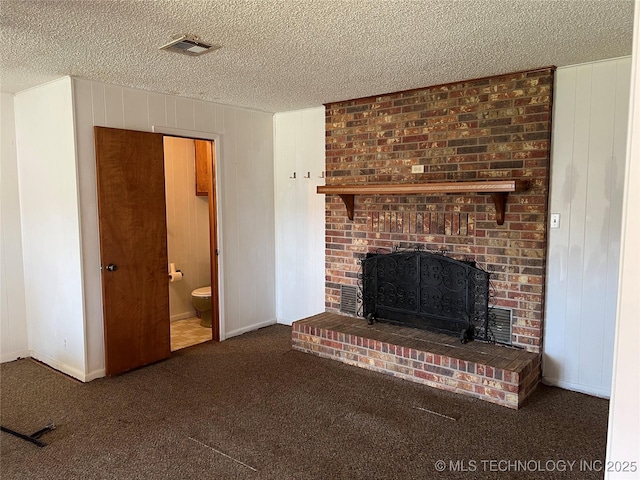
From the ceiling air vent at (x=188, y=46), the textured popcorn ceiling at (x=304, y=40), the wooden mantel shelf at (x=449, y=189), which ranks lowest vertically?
the wooden mantel shelf at (x=449, y=189)

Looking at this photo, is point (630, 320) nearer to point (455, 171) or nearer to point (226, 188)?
point (455, 171)

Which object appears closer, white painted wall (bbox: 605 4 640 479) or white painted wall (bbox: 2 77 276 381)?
white painted wall (bbox: 605 4 640 479)

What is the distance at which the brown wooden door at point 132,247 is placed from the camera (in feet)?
11.6

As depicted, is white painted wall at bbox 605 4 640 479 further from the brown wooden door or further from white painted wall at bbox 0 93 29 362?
white painted wall at bbox 0 93 29 362

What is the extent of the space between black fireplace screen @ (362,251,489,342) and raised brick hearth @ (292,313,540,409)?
0.35ft

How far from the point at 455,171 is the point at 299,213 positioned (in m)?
1.78

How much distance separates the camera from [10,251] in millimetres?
3965

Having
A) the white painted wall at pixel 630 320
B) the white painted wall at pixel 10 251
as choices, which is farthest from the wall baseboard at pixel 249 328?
the white painted wall at pixel 630 320

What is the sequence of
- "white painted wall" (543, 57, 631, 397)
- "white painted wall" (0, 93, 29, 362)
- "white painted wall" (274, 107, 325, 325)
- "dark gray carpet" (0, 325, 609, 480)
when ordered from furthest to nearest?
"white painted wall" (274, 107, 325, 325) → "white painted wall" (0, 93, 29, 362) → "white painted wall" (543, 57, 631, 397) → "dark gray carpet" (0, 325, 609, 480)

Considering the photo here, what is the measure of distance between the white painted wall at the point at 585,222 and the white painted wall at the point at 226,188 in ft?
9.23

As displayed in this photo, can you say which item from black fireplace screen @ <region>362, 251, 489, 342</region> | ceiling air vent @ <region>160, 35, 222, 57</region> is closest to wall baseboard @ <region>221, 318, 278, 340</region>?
black fireplace screen @ <region>362, 251, 489, 342</region>

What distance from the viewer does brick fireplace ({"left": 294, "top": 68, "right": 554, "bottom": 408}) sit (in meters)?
3.32

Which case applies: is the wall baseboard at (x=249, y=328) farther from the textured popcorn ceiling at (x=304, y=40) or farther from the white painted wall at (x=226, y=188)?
the textured popcorn ceiling at (x=304, y=40)

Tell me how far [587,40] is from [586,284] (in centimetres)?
163
